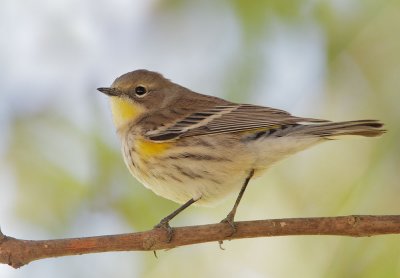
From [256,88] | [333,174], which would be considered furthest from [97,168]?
[333,174]

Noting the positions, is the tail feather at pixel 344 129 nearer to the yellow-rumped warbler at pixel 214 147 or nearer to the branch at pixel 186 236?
the yellow-rumped warbler at pixel 214 147

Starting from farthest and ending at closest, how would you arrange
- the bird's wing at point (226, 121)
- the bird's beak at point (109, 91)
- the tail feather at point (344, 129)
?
the bird's beak at point (109, 91) < the bird's wing at point (226, 121) < the tail feather at point (344, 129)

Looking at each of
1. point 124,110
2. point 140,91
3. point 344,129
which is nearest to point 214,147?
point 344,129

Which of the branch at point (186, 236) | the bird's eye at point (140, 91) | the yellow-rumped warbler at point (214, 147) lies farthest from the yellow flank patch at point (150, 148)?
the branch at point (186, 236)

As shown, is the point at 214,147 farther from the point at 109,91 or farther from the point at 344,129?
the point at 109,91

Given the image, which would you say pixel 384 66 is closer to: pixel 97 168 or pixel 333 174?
pixel 333 174

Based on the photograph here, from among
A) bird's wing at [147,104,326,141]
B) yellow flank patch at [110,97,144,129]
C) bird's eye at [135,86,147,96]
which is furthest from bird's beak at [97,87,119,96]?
bird's wing at [147,104,326,141]

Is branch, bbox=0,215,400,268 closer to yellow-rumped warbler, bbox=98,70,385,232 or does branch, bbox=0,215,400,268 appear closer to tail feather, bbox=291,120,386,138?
yellow-rumped warbler, bbox=98,70,385,232
